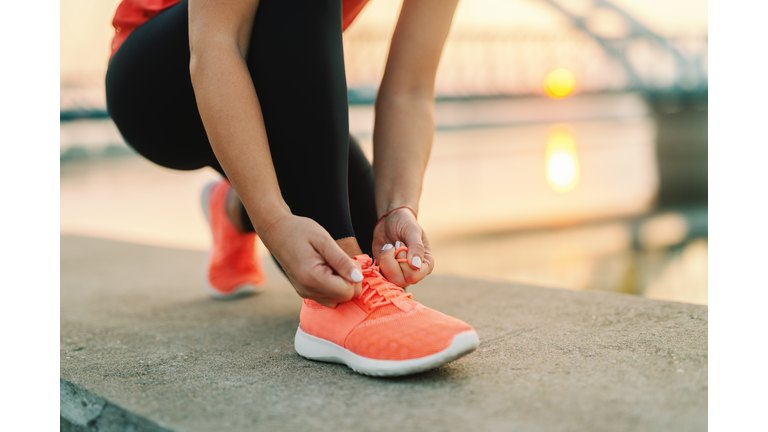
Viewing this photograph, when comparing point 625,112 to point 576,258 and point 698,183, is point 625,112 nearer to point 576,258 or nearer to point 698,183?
point 698,183

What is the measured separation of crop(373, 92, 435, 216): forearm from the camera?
0.76 metres

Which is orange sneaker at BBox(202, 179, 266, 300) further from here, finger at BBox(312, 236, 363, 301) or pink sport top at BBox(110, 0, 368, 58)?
finger at BBox(312, 236, 363, 301)

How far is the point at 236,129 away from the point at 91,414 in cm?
32

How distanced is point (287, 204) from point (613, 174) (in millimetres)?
4103

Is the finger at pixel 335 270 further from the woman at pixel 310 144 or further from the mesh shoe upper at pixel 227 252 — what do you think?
the mesh shoe upper at pixel 227 252

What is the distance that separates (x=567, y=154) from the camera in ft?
20.6

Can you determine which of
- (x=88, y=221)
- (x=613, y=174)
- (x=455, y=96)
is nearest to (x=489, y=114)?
(x=455, y=96)

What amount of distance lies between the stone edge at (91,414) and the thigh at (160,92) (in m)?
0.33

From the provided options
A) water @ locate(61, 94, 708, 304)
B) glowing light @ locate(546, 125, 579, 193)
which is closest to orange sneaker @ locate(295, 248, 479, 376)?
water @ locate(61, 94, 708, 304)

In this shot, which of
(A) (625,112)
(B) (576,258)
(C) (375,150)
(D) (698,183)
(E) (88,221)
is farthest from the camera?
(A) (625,112)

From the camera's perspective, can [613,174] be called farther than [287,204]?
Yes

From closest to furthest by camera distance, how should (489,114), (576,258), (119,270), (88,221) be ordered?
(119,270)
(576,258)
(88,221)
(489,114)

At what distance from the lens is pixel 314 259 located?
591 millimetres

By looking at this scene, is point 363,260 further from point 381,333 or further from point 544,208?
point 544,208
